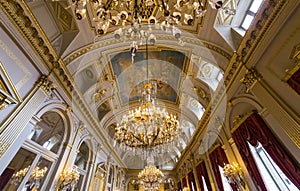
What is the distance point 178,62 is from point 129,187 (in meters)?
16.1

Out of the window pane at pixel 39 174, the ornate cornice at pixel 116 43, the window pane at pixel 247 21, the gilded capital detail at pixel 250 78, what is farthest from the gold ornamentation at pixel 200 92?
the window pane at pixel 39 174

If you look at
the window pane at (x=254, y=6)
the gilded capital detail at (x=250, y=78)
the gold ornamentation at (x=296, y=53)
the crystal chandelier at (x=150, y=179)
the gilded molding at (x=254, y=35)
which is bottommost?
the crystal chandelier at (x=150, y=179)

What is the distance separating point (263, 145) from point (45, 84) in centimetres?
702

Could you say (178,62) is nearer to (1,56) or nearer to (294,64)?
(294,64)

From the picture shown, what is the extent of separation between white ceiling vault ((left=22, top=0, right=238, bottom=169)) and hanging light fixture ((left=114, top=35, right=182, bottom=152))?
2287 mm

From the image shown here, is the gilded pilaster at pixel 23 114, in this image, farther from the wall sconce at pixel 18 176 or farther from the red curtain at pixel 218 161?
the red curtain at pixel 218 161

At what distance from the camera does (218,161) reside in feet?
23.5

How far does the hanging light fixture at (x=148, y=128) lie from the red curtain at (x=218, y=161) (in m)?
2.65

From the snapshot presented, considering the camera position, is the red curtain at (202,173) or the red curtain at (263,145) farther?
the red curtain at (202,173)

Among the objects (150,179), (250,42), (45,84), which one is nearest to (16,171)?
(45,84)

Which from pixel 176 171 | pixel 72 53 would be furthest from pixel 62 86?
pixel 176 171

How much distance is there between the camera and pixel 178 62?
25.9 ft

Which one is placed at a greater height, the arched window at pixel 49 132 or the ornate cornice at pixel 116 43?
the ornate cornice at pixel 116 43

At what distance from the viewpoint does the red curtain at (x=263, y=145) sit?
3.48 m
